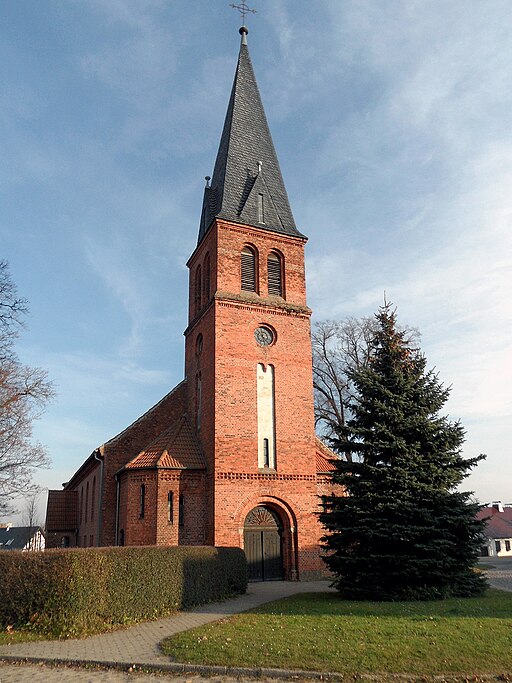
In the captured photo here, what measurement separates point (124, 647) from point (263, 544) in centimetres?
1073

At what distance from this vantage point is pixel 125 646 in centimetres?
929

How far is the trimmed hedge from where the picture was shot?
10.6 meters

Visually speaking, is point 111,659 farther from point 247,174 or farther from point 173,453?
point 247,174

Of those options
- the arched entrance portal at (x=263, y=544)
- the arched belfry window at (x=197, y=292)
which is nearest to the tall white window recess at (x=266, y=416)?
the arched entrance portal at (x=263, y=544)

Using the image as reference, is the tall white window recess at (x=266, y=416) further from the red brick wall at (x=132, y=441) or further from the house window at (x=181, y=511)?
the red brick wall at (x=132, y=441)

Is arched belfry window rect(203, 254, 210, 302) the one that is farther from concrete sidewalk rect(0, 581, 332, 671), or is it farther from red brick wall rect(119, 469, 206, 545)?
concrete sidewalk rect(0, 581, 332, 671)

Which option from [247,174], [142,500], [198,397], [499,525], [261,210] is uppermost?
[247,174]

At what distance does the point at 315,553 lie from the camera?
19594 millimetres

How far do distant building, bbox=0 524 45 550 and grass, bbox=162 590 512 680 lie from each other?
2857 inches

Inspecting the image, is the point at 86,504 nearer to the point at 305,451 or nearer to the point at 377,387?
the point at 305,451

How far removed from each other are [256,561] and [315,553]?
205cm

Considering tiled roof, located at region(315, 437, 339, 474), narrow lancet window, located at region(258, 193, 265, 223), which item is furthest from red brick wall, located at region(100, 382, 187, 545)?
narrow lancet window, located at region(258, 193, 265, 223)

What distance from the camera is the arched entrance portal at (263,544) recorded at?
1931cm

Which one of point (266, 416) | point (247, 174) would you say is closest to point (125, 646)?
point (266, 416)
